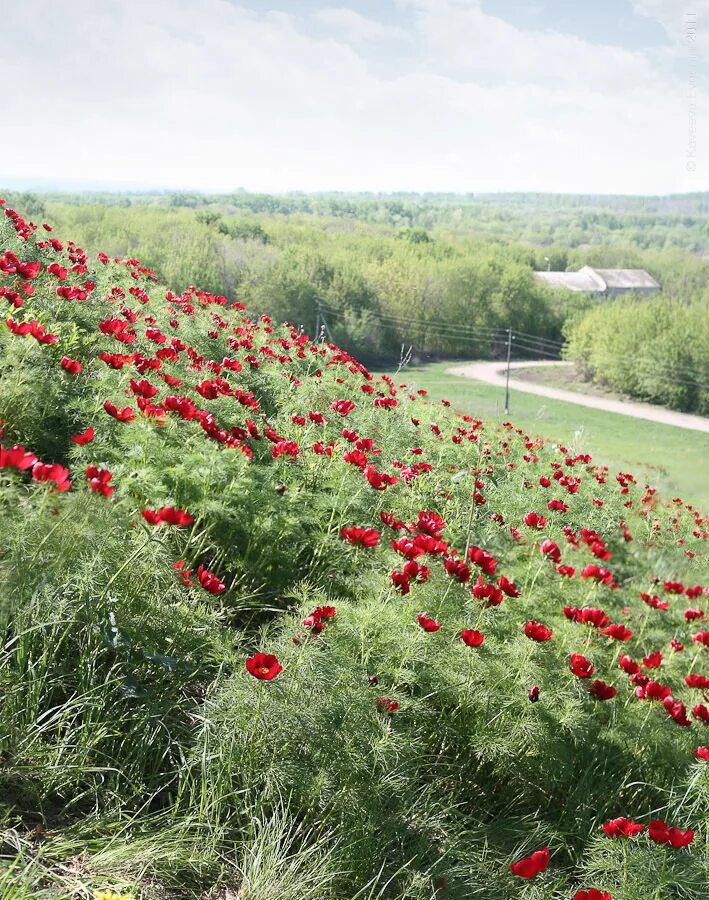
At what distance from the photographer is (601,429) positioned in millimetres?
37000

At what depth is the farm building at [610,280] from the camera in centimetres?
10038

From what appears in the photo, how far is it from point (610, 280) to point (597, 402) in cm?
6566

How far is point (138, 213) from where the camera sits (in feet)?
238

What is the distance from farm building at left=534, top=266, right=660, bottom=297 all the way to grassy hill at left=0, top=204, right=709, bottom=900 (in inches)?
3885

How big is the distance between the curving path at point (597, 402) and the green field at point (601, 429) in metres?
1.83

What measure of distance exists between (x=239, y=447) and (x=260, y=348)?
3.72 metres

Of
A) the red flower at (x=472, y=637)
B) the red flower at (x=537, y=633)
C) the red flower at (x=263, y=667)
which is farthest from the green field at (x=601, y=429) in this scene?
the red flower at (x=263, y=667)

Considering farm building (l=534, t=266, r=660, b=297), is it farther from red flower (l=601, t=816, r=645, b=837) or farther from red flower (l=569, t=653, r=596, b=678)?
red flower (l=601, t=816, r=645, b=837)

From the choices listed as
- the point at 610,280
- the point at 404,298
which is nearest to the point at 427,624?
the point at 404,298

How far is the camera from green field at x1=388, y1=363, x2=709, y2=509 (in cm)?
2776

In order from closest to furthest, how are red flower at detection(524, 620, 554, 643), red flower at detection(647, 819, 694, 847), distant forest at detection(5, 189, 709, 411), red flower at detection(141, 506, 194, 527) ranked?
red flower at detection(647, 819, 694, 847) < red flower at detection(141, 506, 194, 527) < red flower at detection(524, 620, 554, 643) < distant forest at detection(5, 189, 709, 411)

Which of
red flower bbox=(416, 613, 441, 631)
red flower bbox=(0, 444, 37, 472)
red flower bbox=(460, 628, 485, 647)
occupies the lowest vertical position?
red flower bbox=(460, 628, 485, 647)

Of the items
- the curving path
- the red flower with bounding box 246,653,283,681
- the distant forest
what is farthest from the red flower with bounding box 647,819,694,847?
the curving path

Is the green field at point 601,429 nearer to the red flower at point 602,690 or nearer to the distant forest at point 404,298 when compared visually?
the distant forest at point 404,298
